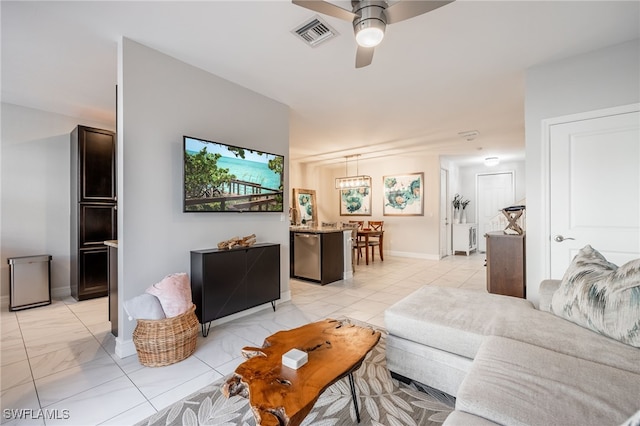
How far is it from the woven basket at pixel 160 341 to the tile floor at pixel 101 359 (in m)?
0.07

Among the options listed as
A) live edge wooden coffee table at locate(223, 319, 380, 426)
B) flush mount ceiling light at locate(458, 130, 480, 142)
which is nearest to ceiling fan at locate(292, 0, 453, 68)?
live edge wooden coffee table at locate(223, 319, 380, 426)

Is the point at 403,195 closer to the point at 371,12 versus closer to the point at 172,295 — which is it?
the point at 371,12

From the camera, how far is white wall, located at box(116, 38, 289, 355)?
95.0 inches

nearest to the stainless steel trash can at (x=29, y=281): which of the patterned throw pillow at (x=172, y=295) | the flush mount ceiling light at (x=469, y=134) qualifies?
the patterned throw pillow at (x=172, y=295)

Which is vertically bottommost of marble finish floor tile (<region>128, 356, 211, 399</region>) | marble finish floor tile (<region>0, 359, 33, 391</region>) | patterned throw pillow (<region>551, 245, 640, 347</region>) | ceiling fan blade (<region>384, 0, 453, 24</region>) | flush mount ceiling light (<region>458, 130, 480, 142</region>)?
marble finish floor tile (<region>128, 356, 211, 399</region>)

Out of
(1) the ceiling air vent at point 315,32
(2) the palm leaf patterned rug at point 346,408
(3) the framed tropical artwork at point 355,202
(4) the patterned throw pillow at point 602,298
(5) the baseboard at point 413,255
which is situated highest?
(1) the ceiling air vent at point 315,32

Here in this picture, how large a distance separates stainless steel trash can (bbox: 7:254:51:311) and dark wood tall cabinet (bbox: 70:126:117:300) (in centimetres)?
30

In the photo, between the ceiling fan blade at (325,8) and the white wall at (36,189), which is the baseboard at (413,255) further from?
the white wall at (36,189)

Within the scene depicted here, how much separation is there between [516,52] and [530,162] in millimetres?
1074

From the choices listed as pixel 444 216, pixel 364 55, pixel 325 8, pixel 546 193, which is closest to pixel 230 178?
pixel 364 55

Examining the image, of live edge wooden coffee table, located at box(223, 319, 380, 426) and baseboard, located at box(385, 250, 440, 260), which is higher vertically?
live edge wooden coffee table, located at box(223, 319, 380, 426)

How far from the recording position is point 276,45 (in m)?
2.53

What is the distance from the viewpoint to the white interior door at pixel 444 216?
7.19m

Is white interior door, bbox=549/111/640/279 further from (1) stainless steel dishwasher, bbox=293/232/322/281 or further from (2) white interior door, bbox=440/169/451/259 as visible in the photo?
(2) white interior door, bbox=440/169/451/259
